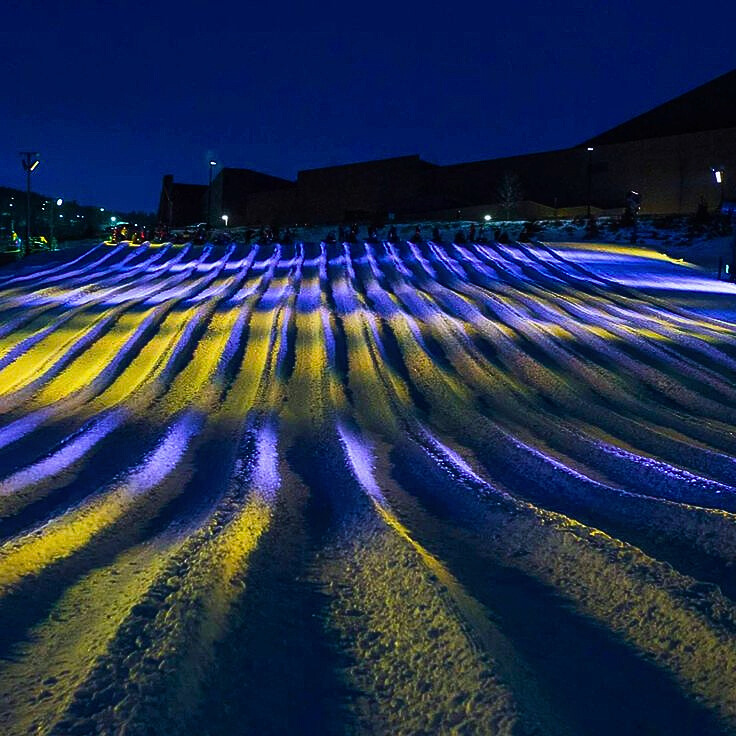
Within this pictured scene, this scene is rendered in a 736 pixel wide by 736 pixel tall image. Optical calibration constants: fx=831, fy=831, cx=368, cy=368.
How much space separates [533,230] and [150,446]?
28.1 meters

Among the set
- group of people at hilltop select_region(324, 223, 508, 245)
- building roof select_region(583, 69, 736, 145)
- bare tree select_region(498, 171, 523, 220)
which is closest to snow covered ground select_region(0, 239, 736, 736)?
group of people at hilltop select_region(324, 223, 508, 245)

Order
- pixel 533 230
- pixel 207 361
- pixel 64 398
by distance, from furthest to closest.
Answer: pixel 533 230 → pixel 207 361 → pixel 64 398

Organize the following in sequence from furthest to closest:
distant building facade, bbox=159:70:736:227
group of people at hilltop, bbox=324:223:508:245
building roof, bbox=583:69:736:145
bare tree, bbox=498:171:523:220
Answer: building roof, bbox=583:69:736:145
bare tree, bbox=498:171:523:220
distant building facade, bbox=159:70:736:227
group of people at hilltop, bbox=324:223:508:245

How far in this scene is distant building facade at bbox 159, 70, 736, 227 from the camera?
52.6m

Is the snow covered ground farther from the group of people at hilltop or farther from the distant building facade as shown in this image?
the distant building facade

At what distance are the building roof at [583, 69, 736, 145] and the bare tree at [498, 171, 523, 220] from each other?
7.28 meters

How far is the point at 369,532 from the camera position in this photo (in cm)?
485

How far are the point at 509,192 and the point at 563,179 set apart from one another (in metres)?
6.26

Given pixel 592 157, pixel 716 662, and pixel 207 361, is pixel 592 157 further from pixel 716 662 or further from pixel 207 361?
pixel 716 662

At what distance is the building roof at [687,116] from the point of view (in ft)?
189

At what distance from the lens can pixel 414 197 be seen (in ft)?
214

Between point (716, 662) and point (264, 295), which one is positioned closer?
point (716, 662)

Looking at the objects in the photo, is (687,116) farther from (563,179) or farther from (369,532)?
(369,532)

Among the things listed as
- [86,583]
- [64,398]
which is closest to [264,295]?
[64,398]
